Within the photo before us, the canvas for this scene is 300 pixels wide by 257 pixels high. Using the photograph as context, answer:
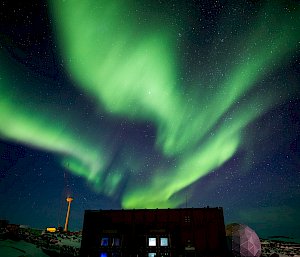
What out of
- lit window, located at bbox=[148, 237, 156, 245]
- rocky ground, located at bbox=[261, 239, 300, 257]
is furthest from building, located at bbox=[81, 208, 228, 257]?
rocky ground, located at bbox=[261, 239, 300, 257]

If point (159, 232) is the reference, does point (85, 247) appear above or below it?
below

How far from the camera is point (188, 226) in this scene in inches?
904

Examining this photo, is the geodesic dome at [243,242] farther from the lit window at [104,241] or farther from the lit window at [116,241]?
the lit window at [104,241]

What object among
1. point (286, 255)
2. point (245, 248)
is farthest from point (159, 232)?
point (286, 255)

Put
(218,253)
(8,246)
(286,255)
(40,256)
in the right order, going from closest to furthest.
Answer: (218,253)
(40,256)
(8,246)
(286,255)

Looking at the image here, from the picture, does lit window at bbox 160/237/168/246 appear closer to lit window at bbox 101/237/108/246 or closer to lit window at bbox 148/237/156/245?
lit window at bbox 148/237/156/245

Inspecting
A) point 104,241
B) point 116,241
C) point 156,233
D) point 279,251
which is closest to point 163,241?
point 156,233

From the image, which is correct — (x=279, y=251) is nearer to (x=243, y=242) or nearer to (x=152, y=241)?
(x=243, y=242)

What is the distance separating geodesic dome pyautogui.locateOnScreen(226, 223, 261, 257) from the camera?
98.1ft

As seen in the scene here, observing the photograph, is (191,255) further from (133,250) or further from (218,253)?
(133,250)

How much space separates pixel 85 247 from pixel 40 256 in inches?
563

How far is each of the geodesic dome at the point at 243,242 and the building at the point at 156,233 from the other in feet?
33.7

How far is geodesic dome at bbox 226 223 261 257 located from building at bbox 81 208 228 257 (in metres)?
10.3

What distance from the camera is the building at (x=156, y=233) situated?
2203cm
